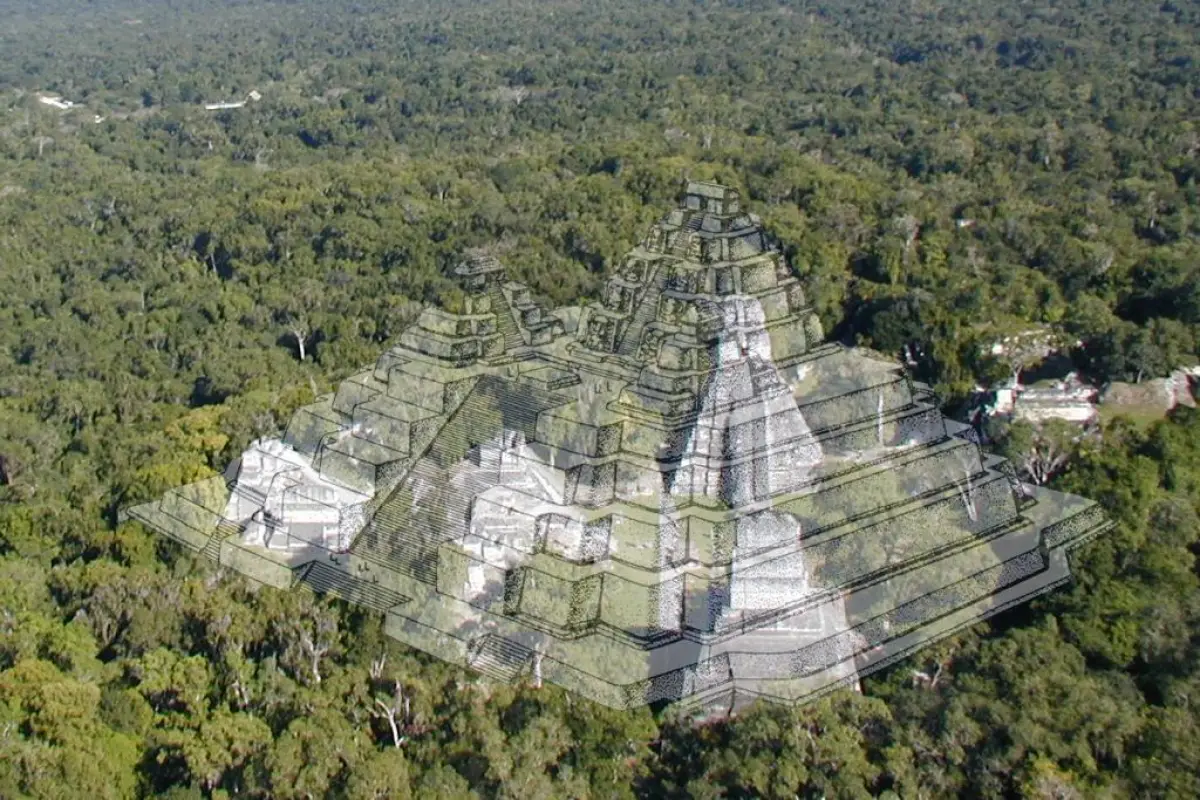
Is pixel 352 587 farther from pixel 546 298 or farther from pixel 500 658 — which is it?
pixel 546 298

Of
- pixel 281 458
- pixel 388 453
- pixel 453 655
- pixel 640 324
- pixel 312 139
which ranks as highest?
pixel 640 324

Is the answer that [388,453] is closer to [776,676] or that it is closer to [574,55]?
[776,676]

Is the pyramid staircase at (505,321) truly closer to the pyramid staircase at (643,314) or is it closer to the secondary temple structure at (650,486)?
the secondary temple structure at (650,486)

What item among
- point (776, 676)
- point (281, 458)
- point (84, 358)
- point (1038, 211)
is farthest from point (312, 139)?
point (776, 676)

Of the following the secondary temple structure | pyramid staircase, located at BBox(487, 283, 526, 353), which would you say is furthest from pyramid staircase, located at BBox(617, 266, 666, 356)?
pyramid staircase, located at BBox(487, 283, 526, 353)

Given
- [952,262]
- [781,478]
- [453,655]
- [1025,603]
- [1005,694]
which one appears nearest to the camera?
[781,478]

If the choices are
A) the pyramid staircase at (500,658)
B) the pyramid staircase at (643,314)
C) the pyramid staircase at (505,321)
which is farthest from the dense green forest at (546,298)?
the pyramid staircase at (643,314)
